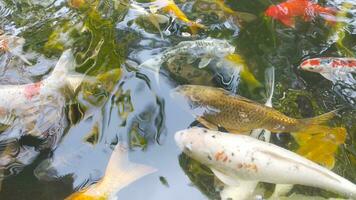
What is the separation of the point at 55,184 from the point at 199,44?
1473 millimetres

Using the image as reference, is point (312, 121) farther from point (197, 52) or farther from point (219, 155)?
point (197, 52)

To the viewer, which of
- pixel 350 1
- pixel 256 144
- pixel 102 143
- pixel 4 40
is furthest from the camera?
pixel 350 1

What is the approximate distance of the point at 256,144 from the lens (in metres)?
2.65

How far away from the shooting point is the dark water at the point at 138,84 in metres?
2.80

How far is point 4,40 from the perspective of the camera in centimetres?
372

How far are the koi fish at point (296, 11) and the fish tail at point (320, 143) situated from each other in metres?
1.33

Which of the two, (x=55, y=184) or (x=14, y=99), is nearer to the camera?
(x=55, y=184)

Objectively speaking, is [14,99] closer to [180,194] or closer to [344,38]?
[180,194]

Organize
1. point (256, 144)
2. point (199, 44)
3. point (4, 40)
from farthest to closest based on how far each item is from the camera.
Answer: point (4, 40)
point (199, 44)
point (256, 144)

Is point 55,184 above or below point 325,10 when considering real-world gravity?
below

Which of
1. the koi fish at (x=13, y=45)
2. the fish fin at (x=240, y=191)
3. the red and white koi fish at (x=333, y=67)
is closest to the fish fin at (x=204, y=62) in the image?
the red and white koi fish at (x=333, y=67)

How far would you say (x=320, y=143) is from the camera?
282 centimetres

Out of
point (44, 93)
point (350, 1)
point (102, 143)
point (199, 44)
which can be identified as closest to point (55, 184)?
point (102, 143)

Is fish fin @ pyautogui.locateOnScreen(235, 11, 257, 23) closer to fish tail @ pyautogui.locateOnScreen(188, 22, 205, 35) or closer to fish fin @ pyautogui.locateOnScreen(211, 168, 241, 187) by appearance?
fish tail @ pyautogui.locateOnScreen(188, 22, 205, 35)
